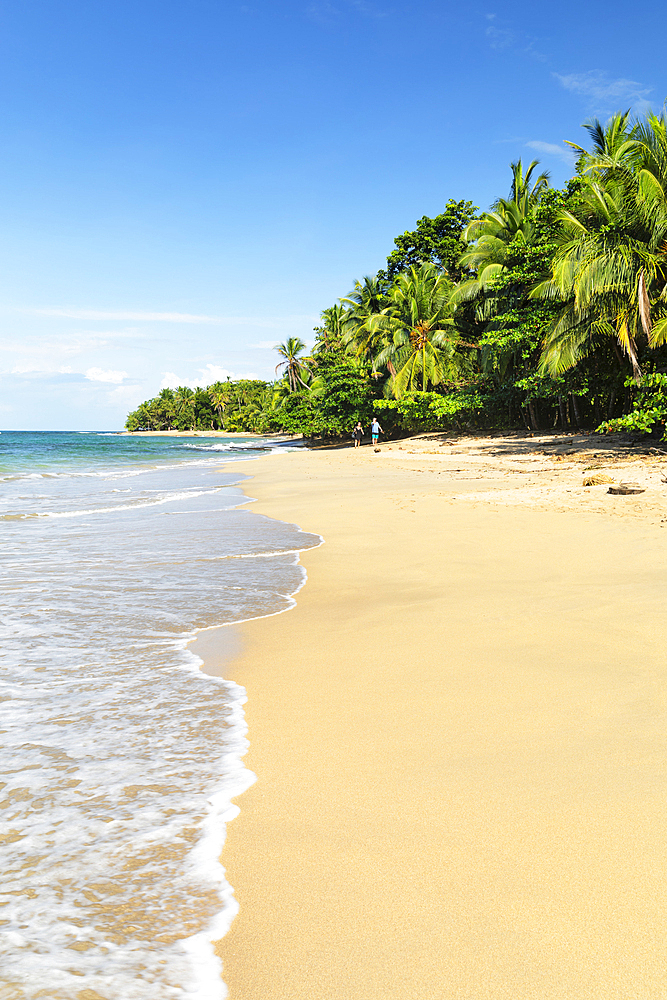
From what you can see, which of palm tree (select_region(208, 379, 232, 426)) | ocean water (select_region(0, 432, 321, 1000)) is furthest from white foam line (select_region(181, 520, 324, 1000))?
palm tree (select_region(208, 379, 232, 426))

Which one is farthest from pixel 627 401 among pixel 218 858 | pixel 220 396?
pixel 220 396

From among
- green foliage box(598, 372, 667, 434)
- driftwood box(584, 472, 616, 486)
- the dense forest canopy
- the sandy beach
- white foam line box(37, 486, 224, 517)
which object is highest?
the dense forest canopy

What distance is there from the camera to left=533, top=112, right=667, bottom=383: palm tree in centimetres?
1305

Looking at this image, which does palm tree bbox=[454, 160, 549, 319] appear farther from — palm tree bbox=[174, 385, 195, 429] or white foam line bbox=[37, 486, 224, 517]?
palm tree bbox=[174, 385, 195, 429]

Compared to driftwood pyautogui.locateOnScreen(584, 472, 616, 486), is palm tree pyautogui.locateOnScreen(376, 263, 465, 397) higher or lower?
higher

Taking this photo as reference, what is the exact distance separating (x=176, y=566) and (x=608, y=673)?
408cm

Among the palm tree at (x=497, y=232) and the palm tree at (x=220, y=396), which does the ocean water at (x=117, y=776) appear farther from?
the palm tree at (x=220, y=396)

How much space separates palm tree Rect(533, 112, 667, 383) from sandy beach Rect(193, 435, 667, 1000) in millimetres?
10489

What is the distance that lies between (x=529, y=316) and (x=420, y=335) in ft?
36.0

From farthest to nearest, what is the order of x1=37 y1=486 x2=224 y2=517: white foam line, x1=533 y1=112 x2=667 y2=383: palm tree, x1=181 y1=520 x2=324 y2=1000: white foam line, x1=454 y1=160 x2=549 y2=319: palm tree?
x1=454 y1=160 x2=549 y2=319: palm tree < x1=533 y1=112 x2=667 y2=383: palm tree < x1=37 y1=486 x2=224 y2=517: white foam line < x1=181 y1=520 x2=324 y2=1000: white foam line

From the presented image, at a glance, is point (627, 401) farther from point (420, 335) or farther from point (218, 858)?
point (218, 858)

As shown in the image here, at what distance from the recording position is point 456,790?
2049mm

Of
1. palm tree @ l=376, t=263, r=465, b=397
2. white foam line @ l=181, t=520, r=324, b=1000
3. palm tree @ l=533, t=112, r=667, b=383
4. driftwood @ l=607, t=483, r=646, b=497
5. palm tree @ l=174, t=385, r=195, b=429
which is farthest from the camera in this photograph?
palm tree @ l=174, t=385, r=195, b=429

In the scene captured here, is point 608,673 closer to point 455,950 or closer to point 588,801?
point 588,801
